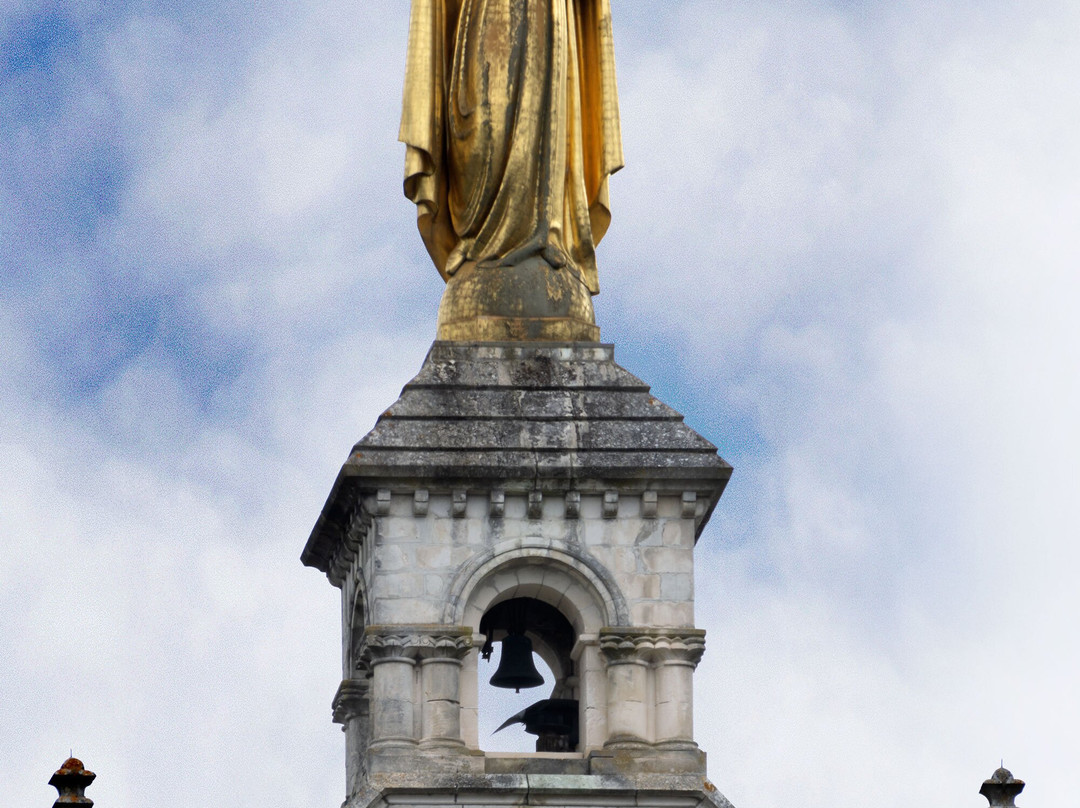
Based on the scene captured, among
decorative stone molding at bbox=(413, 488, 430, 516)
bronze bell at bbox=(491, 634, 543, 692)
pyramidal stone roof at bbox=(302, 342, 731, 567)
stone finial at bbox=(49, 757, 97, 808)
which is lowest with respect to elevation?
stone finial at bbox=(49, 757, 97, 808)

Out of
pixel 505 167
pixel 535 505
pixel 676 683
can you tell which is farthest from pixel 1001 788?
pixel 505 167

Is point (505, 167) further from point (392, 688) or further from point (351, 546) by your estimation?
point (392, 688)

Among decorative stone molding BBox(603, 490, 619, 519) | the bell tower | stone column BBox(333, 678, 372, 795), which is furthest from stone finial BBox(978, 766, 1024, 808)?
stone column BBox(333, 678, 372, 795)

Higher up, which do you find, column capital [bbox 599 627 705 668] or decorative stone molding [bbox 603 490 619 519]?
decorative stone molding [bbox 603 490 619 519]

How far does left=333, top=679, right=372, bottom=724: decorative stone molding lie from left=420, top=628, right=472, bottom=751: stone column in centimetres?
220

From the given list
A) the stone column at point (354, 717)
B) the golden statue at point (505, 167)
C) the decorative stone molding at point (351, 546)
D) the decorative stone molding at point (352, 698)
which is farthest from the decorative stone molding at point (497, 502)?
the decorative stone molding at point (352, 698)

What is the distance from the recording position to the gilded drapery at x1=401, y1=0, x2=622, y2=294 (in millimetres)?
36594

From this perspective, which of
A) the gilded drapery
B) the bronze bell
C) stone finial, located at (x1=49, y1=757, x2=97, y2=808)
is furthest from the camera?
the bronze bell

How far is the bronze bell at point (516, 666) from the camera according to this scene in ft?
121

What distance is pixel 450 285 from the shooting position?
3669cm

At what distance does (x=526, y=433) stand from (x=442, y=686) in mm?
2679

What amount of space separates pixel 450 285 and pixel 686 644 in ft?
15.8

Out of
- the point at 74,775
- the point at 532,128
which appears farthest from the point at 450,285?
the point at 74,775

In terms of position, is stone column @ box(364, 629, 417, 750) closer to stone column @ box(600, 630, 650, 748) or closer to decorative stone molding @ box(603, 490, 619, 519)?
stone column @ box(600, 630, 650, 748)
